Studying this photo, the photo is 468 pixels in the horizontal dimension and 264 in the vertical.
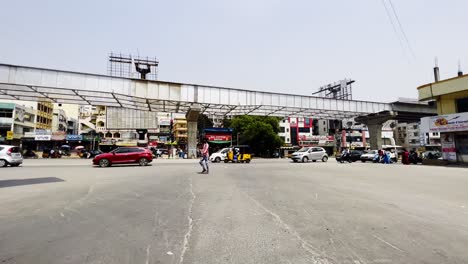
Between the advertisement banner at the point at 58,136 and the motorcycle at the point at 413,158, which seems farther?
the advertisement banner at the point at 58,136

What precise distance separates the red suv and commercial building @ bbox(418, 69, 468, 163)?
2673cm

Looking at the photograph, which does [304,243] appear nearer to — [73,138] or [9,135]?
[9,135]

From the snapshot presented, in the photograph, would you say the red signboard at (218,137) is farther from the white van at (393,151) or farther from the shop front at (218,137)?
the white van at (393,151)

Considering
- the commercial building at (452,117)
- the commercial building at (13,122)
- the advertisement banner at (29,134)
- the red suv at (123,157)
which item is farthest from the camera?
the advertisement banner at (29,134)

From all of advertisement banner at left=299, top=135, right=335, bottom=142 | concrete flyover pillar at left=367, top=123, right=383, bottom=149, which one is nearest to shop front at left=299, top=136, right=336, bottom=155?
advertisement banner at left=299, top=135, right=335, bottom=142

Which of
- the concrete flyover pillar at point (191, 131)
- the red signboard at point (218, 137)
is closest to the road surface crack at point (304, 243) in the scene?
the concrete flyover pillar at point (191, 131)

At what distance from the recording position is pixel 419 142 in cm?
7662

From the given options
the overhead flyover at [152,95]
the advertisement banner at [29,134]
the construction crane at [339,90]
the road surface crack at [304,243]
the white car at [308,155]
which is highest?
the construction crane at [339,90]

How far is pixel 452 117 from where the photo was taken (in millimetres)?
23484

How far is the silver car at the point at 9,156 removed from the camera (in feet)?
60.4

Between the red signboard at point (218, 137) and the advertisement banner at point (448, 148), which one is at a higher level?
the red signboard at point (218, 137)

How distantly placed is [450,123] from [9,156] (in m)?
36.6

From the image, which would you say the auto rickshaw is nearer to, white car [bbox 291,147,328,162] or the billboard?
white car [bbox 291,147,328,162]

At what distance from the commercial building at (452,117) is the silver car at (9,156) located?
36128 millimetres
